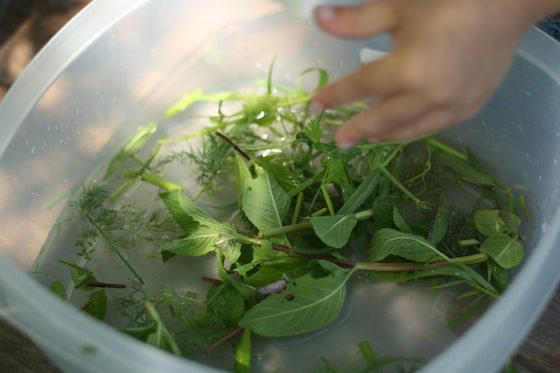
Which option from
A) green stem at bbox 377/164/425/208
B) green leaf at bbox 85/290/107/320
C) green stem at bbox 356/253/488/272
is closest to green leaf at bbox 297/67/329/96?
green stem at bbox 377/164/425/208

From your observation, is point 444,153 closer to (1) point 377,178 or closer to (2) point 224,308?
(1) point 377,178

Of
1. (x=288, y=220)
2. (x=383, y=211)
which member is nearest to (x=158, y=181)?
(x=288, y=220)

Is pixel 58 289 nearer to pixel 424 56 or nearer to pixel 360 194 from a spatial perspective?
pixel 360 194

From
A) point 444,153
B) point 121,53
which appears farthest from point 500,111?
point 121,53

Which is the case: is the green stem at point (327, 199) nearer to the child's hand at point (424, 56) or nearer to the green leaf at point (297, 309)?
the green leaf at point (297, 309)

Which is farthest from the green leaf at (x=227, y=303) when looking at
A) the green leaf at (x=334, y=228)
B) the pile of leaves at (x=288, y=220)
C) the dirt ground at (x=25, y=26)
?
the dirt ground at (x=25, y=26)

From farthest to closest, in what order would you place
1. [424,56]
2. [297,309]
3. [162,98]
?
1. [162,98]
2. [297,309]
3. [424,56]
